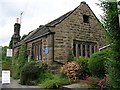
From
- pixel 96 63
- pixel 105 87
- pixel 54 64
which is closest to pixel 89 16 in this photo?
pixel 54 64

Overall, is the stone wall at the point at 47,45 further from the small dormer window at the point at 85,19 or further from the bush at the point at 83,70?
the small dormer window at the point at 85,19

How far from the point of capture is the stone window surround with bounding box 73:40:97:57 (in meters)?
19.6

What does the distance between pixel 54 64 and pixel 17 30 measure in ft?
34.9

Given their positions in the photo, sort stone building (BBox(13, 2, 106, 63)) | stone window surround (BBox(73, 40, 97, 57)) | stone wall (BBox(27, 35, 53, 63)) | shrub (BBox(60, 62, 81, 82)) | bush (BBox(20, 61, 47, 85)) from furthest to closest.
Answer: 1. stone window surround (BBox(73, 40, 97, 57))
2. stone building (BBox(13, 2, 106, 63))
3. stone wall (BBox(27, 35, 53, 63))
4. bush (BBox(20, 61, 47, 85))
5. shrub (BBox(60, 62, 81, 82))

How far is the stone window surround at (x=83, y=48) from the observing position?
19641mm

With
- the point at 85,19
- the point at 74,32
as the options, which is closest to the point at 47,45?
the point at 74,32

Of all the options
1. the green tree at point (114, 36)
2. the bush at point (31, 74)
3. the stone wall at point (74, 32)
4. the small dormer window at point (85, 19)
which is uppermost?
the small dormer window at point (85, 19)

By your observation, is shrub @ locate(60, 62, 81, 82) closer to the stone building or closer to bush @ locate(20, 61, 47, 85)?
bush @ locate(20, 61, 47, 85)

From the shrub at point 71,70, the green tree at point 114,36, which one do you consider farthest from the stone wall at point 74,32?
the green tree at point 114,36

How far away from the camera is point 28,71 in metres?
16.1

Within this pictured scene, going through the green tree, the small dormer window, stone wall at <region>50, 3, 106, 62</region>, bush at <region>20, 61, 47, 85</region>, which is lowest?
bush at <region>20, 61, 47, 85</region>

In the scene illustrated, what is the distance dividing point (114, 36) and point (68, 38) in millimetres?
12150

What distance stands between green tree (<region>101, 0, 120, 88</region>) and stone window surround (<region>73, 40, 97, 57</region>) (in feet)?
40.4

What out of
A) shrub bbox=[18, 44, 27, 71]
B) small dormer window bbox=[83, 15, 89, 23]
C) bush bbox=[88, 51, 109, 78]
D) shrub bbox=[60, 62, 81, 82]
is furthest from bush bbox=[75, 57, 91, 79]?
shrub bbox=[18, 44, 27, 71]
